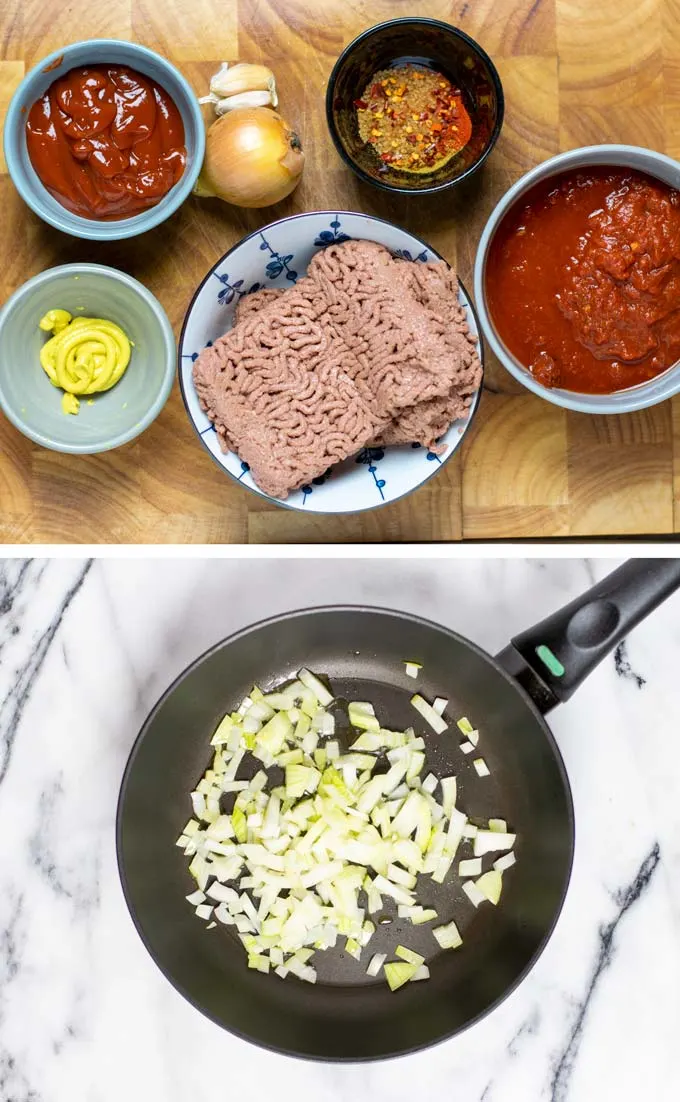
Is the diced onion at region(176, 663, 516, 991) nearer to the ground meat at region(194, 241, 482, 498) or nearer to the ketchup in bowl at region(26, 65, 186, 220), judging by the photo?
the ground meat at region(194, 241, 482, 498)

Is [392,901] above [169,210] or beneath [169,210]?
beneath

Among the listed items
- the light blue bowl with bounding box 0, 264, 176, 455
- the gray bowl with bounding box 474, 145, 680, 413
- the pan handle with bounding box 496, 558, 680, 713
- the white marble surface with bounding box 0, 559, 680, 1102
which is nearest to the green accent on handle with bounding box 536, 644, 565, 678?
the pan handle with bounding box 496, 558, 680, 713

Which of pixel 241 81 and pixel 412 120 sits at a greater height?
pixel 241 81

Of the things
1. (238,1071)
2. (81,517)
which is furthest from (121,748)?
(238,1071)

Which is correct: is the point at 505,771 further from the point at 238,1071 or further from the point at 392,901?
the point at 238,1071

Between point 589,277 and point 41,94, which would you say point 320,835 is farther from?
point 41,94

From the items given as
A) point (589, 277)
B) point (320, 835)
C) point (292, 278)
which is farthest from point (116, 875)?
point (589, 277)
